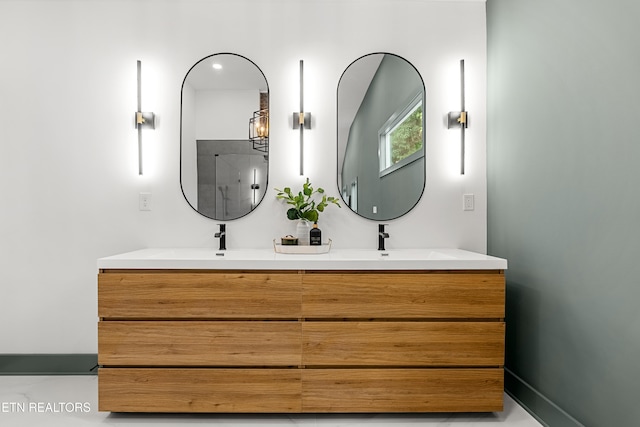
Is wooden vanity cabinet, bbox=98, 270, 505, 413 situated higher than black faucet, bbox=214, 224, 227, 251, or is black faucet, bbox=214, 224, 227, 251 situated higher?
black faucet, bbox=214, 224, 227, 251

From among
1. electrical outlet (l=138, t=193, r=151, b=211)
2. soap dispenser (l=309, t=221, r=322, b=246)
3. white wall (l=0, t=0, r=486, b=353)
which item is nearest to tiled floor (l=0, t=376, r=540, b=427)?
white wall (l=0, t=0, r=486, b=353)

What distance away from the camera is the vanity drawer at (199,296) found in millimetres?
1836

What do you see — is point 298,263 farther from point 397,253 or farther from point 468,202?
point 468,202

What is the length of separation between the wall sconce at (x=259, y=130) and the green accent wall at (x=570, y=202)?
4.88 ft

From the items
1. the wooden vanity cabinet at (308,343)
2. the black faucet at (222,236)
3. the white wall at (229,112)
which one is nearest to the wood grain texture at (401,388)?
the wooden vanity cabinet at (308,343)

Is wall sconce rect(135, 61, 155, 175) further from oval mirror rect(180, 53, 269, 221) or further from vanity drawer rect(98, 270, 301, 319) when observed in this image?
vanity drawer rect(98, 270, 301, 319)

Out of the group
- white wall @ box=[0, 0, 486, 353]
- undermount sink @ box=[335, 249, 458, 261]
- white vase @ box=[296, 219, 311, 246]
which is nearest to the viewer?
undermount sink @ box=[335, 249, 458, 261]

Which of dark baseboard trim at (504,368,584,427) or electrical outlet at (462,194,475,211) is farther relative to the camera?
electrical outlet at (462,194,475,211)

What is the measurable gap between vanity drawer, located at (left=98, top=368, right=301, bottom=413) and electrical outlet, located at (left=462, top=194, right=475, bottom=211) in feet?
4.94

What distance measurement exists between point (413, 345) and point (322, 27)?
2054 millimetres

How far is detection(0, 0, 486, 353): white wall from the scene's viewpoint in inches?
95.3

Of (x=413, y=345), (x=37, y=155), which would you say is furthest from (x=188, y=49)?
(x=413, y=345)

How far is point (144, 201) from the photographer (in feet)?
7.98

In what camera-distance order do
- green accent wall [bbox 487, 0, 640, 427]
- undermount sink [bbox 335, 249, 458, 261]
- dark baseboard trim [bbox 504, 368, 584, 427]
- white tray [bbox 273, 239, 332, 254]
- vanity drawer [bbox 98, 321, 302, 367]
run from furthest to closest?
white tray [bbox 273, 239, 332, 254] → undermount sink [bbox 335, 249, 458, 261] → vanity drawer [bbox 98, 321, 302, 367] → dark baseboard trim [bbox 504, 368, 584, 427] → green accent wall [bbox 487, 0, 640, 427]
